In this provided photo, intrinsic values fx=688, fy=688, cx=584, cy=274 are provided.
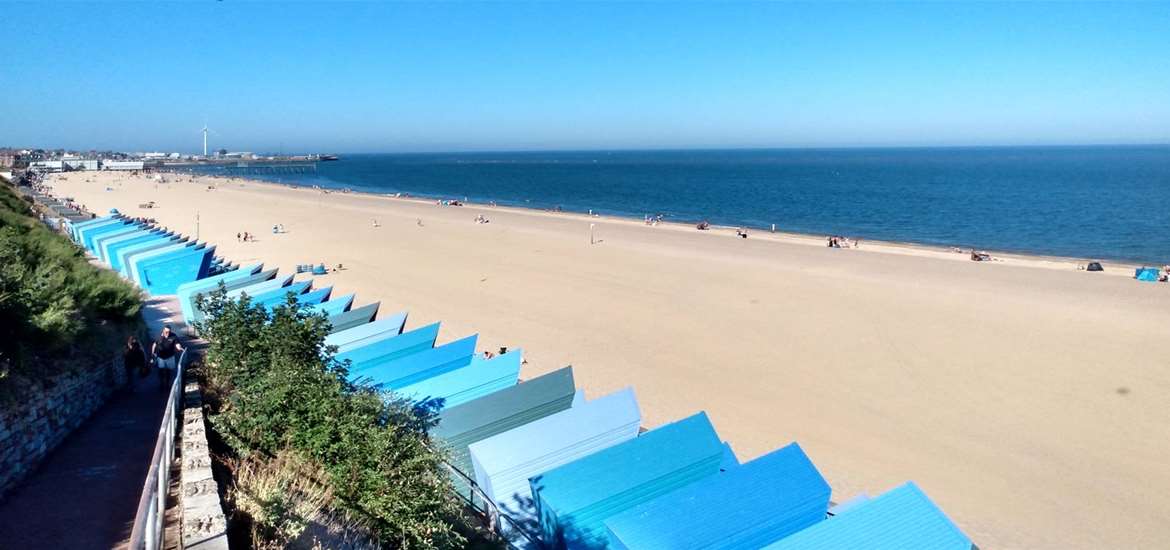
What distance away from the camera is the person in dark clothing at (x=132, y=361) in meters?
8.45

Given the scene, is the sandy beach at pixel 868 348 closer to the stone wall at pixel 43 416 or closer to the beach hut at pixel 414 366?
the beach hut at pixel 414 366

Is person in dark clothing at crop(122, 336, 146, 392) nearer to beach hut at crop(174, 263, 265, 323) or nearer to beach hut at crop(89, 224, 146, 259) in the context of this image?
beach hut at crop(174, 263, 265, 323)

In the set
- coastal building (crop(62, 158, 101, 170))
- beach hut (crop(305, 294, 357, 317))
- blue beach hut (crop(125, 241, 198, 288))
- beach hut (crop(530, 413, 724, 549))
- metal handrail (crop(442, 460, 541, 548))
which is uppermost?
coastal building (crop(62, 158, 101, 170))

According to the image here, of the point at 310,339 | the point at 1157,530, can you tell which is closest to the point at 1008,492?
the point at 1157,530

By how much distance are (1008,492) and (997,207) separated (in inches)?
2033

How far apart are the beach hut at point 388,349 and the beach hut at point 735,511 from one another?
559 cm

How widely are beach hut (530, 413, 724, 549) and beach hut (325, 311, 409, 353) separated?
5.56 metres

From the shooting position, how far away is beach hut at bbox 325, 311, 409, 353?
36.3 ft

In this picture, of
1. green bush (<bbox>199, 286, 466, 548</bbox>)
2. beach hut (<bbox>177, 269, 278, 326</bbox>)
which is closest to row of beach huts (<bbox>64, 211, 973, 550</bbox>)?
green bush (<bbox>199, 286, 466, 548</bbox>)

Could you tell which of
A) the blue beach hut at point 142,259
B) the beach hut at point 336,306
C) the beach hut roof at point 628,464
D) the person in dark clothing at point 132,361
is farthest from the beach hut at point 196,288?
the beach hut roof at point 628,464

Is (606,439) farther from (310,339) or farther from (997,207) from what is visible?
(997,207)

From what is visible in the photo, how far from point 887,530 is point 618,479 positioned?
2.25 m

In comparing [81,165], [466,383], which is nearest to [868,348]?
[466,383]

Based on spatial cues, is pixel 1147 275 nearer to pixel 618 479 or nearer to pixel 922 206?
pixel 618 479
